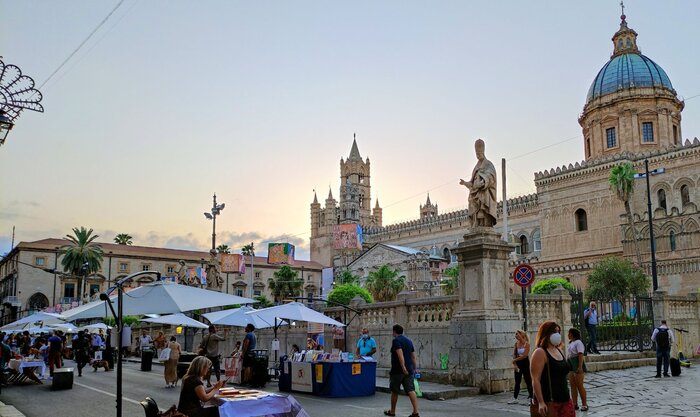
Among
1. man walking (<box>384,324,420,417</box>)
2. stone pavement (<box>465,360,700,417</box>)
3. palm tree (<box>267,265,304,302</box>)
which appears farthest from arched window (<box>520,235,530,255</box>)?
man walking (<box>384,324,420,417</box>)

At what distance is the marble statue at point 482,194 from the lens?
15297mm

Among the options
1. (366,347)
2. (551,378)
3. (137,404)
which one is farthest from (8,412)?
(551,378)

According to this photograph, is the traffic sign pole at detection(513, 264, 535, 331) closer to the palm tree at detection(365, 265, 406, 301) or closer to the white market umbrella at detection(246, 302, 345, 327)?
the white market umbrella at detection(246, 302, 345, 327)

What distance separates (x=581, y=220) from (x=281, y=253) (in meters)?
32.5

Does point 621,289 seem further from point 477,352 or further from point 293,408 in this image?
point 293,408

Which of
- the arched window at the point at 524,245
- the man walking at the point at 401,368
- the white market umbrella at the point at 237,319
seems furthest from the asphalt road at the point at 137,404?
the arched window at the point at 524,245

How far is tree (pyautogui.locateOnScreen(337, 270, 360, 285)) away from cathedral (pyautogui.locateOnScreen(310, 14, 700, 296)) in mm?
8430

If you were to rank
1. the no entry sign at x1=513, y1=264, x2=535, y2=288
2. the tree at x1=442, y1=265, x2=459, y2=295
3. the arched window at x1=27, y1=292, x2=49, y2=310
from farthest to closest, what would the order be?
the arched window at x1=27, y1=292, x2=49, y2=310, the tree at x1=442, y1=265, x2=459, y2=295, the no entry sign at x1=513, y1=264, x2=535, y2=288

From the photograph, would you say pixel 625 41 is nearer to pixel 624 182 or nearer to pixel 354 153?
pixel 624 182

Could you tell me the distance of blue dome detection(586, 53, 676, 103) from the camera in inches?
2445

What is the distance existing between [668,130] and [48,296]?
72.2 metres

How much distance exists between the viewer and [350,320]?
20.9m

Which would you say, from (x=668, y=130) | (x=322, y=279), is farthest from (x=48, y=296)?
(x=668, y=130)

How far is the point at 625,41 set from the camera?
65.8 m
